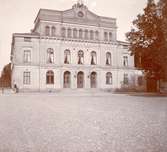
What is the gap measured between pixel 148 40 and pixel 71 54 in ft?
54.5

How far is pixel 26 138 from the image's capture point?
5023mm

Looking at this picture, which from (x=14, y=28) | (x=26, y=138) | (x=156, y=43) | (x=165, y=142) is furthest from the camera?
(x=156, y=43)

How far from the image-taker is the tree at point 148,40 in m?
18.1

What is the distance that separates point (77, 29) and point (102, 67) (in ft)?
18.3

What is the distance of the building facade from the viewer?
32.5 m

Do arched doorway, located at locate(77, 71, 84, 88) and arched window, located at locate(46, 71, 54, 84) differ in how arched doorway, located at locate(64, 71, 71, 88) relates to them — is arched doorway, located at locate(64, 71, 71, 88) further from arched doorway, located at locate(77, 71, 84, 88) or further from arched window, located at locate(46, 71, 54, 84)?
arched window, located at locate(46, 71, 54, 84)

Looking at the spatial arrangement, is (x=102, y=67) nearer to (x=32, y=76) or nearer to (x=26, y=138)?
(x=32, y=76)

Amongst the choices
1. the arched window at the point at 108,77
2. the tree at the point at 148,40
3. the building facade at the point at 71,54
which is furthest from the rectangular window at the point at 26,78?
the tree at the point at 148,40

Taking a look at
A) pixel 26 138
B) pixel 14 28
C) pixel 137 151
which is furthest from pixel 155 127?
pixel 14 28

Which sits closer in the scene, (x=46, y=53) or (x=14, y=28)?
(x=14, y=28)

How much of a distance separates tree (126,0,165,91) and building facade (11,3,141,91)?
14.8 metres

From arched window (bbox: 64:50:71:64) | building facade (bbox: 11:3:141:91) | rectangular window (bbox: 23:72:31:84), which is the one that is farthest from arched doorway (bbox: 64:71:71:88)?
rectangular window (bbox: 23:72:31:84)

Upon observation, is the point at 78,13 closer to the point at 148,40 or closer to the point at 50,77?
the point at 50,77

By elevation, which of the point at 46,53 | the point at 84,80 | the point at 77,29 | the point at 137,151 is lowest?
the point at 137,151
